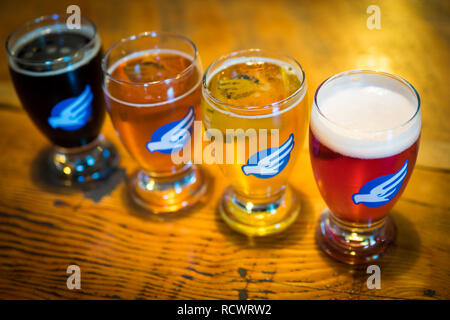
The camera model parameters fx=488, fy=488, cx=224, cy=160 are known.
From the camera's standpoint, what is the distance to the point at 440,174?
3.76ft

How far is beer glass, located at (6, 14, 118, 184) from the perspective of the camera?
1117mm

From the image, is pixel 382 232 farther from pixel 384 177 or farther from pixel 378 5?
pixel 378 5

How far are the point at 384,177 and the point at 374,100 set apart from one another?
0.16 m

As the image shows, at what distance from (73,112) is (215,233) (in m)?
0.45

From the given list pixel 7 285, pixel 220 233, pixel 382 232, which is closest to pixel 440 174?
pixel 382 232

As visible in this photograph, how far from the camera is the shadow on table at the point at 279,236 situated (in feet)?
3.50

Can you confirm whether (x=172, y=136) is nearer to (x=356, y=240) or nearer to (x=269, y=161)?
(x=269, y=161)

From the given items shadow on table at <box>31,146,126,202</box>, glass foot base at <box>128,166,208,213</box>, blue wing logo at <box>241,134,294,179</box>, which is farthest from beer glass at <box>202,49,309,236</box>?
shadow on table at <box>31,146,126,202</box>

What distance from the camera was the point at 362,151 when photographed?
86 cm


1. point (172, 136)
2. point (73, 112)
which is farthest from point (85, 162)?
point (172, 136)

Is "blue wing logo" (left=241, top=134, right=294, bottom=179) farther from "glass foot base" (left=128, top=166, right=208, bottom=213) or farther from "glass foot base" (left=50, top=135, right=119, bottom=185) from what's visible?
"glass foot base" (left=50, top=135, right=119, bottom=185)

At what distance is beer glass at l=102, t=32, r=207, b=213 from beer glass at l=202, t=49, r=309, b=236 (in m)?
0.08

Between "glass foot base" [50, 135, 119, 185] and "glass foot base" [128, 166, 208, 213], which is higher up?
"glass foot base" [50, 135, 119, 185]

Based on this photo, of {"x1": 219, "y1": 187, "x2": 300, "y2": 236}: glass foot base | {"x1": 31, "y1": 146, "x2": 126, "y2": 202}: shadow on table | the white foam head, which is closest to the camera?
the white foam head
